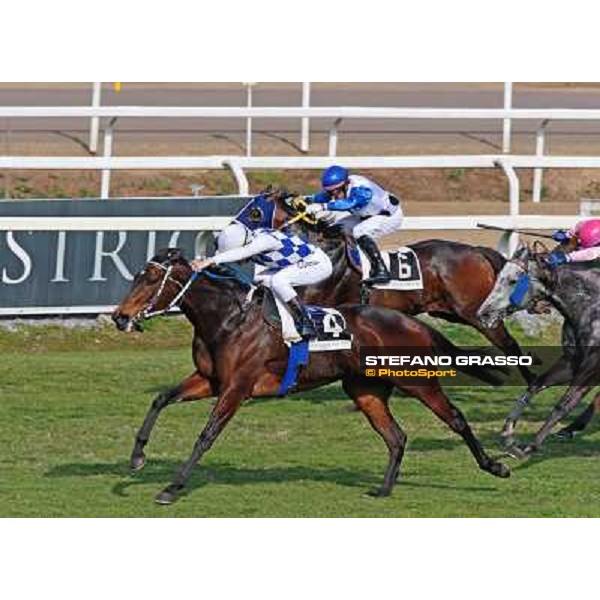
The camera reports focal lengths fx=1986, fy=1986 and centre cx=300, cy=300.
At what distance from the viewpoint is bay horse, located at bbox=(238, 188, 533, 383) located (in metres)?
13.6

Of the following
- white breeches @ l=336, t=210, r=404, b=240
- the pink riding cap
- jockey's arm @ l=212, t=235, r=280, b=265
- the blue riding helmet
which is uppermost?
the blue riding helmet

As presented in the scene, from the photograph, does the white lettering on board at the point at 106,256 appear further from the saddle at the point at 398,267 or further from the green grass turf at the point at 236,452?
the saddle at the point at 398,267

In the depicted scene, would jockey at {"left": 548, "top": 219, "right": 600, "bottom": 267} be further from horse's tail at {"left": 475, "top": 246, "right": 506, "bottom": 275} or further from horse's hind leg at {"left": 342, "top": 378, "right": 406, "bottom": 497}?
horse's tail at {"left": 475, "top": 246, "right": 506, "bottom": 275}

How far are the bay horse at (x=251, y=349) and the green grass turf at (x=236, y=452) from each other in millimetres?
334

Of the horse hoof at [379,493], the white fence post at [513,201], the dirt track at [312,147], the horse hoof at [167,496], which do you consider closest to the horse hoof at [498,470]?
the horse hoof at [379,493]

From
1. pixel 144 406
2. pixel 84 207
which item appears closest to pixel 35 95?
pixel 84 207

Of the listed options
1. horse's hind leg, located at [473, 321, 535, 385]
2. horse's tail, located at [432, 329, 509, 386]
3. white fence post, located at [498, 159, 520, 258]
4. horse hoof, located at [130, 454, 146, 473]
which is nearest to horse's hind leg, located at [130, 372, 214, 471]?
horse hoof, located at [130, 454, 146, 473]

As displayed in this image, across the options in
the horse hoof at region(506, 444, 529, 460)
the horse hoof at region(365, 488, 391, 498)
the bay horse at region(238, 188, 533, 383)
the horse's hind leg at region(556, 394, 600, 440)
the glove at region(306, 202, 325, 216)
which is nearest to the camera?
the horse hoof at region(365, 488, 391, 498)

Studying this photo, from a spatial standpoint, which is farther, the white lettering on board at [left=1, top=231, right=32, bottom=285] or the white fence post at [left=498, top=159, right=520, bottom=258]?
the white fence post at [left=498, top=159, right=520, bottom=258]

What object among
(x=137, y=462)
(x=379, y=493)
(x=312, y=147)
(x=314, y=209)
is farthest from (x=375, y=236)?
(x=312, y=147)

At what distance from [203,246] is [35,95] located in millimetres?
12716

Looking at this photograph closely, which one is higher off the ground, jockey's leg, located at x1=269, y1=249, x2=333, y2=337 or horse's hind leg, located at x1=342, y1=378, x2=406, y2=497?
jockey's leg, located at x1=269, y1=249, x2=333, y2=337

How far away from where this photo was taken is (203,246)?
52.4 feet

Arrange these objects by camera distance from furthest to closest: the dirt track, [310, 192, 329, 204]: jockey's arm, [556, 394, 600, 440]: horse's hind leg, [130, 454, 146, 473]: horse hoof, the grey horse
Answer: the dirt track → [310, 192, 329, 204]: jockey's arm → [556, 394, 600, 440]: horse's hind leg → the grey horse → [130, 454, 146, 473]: horse hoof
